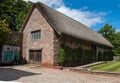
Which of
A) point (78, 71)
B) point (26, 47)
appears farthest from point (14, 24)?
point (78, 71)

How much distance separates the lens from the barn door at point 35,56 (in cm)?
2578

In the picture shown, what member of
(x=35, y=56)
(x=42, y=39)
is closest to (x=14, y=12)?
(x=35, y=56)

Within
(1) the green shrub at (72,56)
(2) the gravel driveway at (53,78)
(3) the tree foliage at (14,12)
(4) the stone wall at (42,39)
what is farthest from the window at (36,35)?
(3) the tree foliage at (14,12)

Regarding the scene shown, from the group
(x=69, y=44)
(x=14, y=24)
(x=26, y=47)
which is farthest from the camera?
(x=14, y=24)

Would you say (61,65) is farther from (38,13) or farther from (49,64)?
(38,13)

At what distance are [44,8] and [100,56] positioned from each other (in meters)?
14.7

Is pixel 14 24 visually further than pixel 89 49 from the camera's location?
Yes

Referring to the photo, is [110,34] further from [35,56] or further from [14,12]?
[35,56]

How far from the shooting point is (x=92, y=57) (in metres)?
31.4

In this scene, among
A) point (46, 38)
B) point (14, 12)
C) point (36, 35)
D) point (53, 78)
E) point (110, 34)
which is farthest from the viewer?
point (110, 34)

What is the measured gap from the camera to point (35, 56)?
2644 cm

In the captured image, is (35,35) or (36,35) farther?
(35,35)

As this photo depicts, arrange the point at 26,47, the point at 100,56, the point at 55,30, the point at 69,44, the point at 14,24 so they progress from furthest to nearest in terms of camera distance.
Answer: the point at 14,24 → the point at 100,56 → the point at 26,47 → the point at 69,44 → the point at 55,30

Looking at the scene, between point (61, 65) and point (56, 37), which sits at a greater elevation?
point (56, 37)
